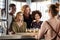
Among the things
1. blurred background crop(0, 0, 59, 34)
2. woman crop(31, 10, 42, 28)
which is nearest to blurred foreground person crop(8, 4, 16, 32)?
blurred background crop(0, 0, 59, 34)

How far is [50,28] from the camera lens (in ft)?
2.98

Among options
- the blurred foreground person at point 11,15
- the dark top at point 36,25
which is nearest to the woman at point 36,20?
the dark top at point 36,25

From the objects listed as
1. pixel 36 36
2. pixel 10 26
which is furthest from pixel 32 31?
pixel 10 26

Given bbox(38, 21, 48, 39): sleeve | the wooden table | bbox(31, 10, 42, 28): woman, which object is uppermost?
bbox(31, 10, 42, 28): woman

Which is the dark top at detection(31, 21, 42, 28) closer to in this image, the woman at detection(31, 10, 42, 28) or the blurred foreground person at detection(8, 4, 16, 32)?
the woman at detection(31, 10, 42, 28)

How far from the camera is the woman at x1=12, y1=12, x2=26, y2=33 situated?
0.92 m

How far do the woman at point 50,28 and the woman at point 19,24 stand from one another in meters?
0.13

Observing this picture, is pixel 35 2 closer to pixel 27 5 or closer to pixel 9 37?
pixel 27 5

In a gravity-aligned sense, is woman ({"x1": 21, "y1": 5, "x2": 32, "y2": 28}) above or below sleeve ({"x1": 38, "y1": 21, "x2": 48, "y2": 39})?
above

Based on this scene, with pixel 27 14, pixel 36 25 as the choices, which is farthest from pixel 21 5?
pixel 36 25

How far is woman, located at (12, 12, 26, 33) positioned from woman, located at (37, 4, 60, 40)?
126 millimetres

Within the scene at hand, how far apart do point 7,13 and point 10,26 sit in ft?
0.31

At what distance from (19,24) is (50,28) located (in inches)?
8.7

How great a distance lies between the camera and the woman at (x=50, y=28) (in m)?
0.91
